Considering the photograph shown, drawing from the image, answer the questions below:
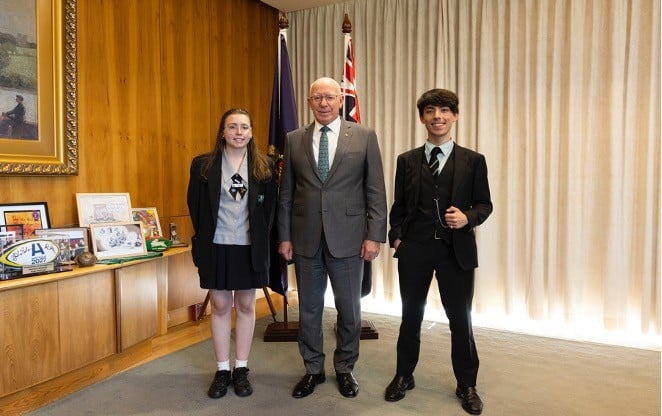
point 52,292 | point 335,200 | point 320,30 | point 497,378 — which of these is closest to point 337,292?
point 335,200

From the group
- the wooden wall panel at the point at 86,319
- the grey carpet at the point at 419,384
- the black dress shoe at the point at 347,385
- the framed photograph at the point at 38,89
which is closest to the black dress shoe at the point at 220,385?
the grey carpet at the point at 419,384

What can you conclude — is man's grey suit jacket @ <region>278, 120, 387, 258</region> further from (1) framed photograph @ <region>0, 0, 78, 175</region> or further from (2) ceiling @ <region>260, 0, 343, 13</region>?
(2) ceiling @ <region>260, 0, 343, 13</region>

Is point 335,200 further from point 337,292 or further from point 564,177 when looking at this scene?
point 564,177

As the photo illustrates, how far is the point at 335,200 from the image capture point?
2352 mm

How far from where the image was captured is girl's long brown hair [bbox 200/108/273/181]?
2393 millimetres

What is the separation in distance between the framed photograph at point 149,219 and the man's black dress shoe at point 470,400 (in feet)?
7.64

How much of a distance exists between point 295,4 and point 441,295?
338 centimetres

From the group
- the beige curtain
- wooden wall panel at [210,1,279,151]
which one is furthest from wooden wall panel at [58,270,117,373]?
the beige curtain

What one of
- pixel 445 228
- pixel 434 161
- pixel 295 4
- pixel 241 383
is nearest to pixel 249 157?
pixel 434 161

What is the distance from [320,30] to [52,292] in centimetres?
335

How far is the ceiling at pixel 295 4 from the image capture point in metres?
Answer: 4.48

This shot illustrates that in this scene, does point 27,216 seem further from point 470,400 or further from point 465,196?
point 470,400

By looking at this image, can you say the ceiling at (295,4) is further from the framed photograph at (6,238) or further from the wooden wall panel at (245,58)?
the framed photograph at (6,238)

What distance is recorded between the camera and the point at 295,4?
180 inches
